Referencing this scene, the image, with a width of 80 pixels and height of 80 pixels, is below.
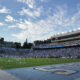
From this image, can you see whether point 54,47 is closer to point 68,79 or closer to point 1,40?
point 68,79

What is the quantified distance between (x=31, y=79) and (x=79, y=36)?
5433cm

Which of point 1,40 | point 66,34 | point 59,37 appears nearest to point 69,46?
point 66,34

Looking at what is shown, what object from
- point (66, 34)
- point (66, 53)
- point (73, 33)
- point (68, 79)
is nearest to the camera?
point (68, 79)

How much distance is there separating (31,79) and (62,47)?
46312 mm

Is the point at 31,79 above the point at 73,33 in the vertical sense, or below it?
below

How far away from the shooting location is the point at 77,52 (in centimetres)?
Answer: 4216

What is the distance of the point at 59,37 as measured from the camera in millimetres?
72438

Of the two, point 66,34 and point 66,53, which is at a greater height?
point 66,34

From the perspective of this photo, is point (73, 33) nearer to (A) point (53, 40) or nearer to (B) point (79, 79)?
(A) point (53, 40)

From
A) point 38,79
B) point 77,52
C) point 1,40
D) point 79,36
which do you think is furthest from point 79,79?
point 1,40

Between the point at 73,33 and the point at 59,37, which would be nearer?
the point at 73,33

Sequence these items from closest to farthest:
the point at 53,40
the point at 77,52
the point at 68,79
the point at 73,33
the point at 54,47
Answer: the point at 68,79, the point at 77,52, the point at 54,47, the point at 73,33, the point at 53,40

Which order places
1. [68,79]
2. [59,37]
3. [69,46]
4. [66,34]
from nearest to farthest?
1. [68,79]
2. [69,46]
3. [66,34]
4. [59,37]

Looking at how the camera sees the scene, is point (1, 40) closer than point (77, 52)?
No
